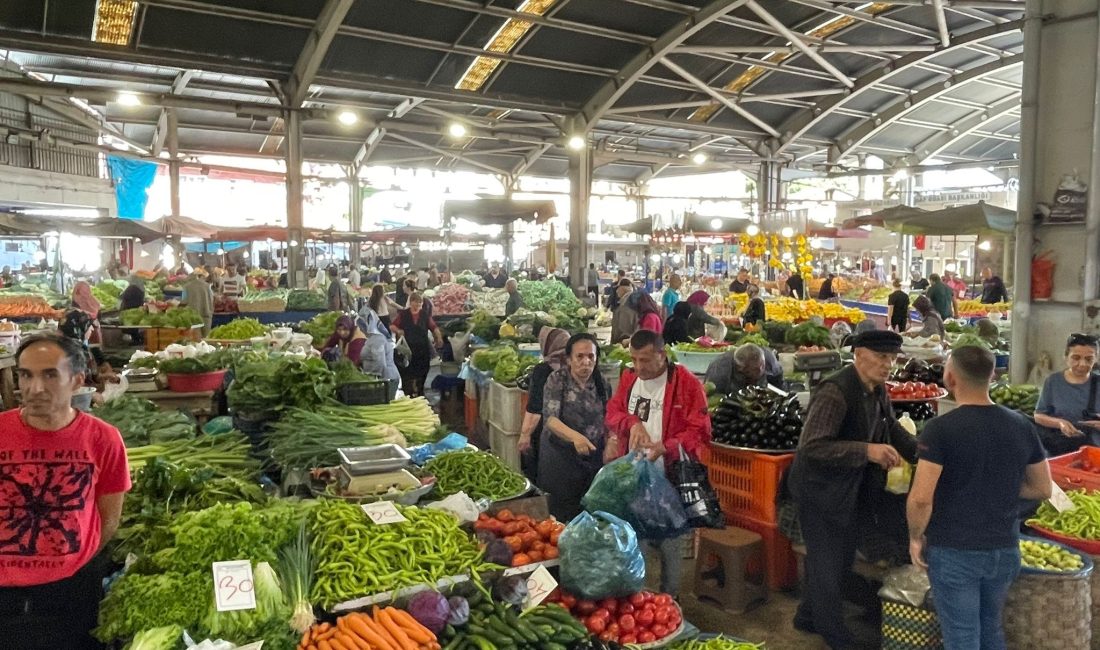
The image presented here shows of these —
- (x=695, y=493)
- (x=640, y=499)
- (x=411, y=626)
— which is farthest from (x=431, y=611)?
(x=695, y=493)

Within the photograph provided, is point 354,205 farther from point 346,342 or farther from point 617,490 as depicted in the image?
point 617,490

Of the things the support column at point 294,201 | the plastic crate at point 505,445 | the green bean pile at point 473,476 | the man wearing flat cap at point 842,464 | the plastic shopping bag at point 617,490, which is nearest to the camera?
the man wearing flat cap at point 842,464

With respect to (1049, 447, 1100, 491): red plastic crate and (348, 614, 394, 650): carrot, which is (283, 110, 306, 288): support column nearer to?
(348, 614, 394, 650): carrot

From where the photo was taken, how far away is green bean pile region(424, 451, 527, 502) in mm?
4164

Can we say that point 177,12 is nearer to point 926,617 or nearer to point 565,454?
point 565,454

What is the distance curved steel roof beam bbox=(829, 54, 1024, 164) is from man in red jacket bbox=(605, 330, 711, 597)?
17195mm

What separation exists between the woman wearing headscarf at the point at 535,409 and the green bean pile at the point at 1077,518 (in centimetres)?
287

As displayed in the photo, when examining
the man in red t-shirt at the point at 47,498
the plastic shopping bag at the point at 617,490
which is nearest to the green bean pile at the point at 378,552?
the plastic shopping bag at the point at 617,490

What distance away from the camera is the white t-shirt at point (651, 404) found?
4316mm

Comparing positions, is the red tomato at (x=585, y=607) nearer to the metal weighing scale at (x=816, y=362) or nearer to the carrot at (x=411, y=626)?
the carrot at (x=411, y=626)

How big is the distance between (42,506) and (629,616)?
7.49ft

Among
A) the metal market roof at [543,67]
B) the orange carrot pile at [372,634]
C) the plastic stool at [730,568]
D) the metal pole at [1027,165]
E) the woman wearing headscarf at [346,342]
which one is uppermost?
the metal market roof at [543,67]

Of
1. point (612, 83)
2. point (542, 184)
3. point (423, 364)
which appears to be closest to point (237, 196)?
point (542, 184)

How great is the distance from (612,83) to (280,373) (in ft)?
42.1
